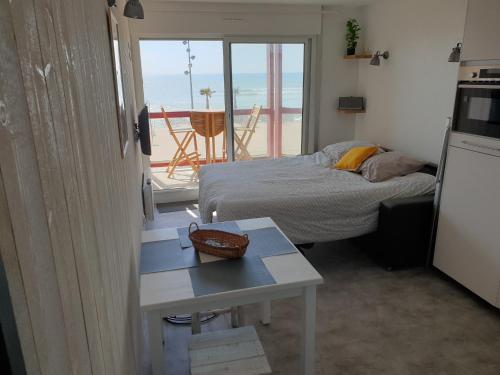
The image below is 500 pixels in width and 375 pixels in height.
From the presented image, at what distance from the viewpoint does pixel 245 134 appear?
4.88m

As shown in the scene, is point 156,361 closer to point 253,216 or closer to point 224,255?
point 224,255

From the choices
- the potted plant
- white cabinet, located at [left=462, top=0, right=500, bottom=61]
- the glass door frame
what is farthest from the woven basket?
the potted plant

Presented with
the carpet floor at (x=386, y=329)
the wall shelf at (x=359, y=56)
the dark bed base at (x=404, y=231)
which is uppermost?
the wall shelf at (x=359, y=56)

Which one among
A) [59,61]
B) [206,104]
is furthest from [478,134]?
[206,104]

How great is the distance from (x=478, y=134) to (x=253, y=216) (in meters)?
→ 1.60

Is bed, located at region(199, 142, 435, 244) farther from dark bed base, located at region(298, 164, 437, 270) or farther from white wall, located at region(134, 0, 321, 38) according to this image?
white wall, located at region(134, 0, 321, 38)

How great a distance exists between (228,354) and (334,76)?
389cm

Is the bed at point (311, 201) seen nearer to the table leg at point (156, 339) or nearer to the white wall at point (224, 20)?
the table leg at point (156, 339)

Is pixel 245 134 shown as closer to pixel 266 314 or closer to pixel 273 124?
pixel 273 124

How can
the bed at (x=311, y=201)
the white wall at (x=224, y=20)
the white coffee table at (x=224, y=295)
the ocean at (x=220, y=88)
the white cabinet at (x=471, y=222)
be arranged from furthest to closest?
the ocean at (x=220, y=88) → the white wall at (x=224, y=20) → the bed at (x=311, y=201) → the white cabinet at (x=471, y=222) → the white coffee table at (x=224, y=295)

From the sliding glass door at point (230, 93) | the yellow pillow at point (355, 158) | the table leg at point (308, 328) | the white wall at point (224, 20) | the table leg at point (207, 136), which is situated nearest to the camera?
the table leg at point (308, 328)

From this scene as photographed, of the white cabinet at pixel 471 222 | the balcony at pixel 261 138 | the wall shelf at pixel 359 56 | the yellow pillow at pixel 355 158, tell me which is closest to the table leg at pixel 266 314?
the white cabinet at pixel 471 222

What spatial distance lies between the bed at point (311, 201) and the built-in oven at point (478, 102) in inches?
28.5

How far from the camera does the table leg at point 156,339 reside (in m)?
1.50
